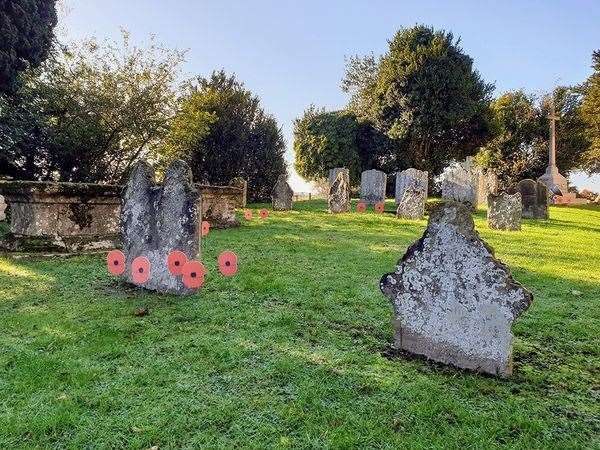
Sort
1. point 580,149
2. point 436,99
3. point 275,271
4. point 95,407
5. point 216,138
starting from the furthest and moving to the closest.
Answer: point 580,149 → point 436,99 → point 216,138 → point 275,271 → point 95,407

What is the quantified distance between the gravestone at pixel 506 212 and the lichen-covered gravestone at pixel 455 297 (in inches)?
439

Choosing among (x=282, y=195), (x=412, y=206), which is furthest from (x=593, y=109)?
(x=282, y=195)

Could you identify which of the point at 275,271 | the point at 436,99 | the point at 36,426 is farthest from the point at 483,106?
the point at 36,426

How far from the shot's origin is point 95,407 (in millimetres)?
2893

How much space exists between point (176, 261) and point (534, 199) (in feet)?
57.3

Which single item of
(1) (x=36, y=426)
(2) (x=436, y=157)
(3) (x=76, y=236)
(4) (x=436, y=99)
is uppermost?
(4) (x=436, y=99)

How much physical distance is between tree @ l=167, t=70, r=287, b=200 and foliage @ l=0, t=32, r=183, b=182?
122 inches

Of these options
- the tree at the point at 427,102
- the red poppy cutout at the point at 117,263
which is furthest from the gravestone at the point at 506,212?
the tree at the point at 427,102

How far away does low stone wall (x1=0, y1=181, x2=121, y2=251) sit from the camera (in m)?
7.99

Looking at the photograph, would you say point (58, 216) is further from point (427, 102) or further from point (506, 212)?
point (427, 102)

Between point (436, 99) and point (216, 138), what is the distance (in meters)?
15.4

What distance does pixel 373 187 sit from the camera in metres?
24.3

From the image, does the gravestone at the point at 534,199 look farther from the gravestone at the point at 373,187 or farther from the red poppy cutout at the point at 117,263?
the red poppy cutout at the point at 117,263

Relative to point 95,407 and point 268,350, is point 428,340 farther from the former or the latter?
point 95,407
